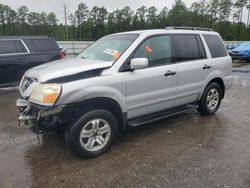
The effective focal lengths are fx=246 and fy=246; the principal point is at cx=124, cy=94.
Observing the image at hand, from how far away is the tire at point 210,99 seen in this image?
544 cm

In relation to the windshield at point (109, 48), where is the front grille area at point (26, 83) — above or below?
below

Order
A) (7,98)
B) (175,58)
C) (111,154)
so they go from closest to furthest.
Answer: (111,154), (175,58), (7,98)

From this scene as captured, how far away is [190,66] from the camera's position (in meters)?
4.84

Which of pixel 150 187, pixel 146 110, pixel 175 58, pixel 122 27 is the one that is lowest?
pixel 150 187

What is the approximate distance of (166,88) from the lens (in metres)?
4.47

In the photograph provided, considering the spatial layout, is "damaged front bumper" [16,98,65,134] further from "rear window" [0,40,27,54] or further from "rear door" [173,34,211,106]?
"rear window" [0,40,27,54]

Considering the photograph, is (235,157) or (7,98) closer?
(235,157)

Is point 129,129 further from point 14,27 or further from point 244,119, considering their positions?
point 14,27

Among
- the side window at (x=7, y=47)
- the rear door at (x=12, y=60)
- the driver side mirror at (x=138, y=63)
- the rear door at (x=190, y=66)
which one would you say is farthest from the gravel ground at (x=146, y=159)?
the side window at (x=7, y=47)

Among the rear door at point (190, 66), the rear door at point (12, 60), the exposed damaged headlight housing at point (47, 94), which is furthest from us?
the rear door at point (12, 60)

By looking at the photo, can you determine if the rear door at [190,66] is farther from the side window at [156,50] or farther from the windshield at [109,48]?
the windshield at [109,48]

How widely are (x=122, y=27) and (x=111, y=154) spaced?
53578 millimetres

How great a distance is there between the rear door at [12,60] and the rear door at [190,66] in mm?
5099

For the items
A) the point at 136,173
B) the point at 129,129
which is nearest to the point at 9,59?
the point at 129,129
